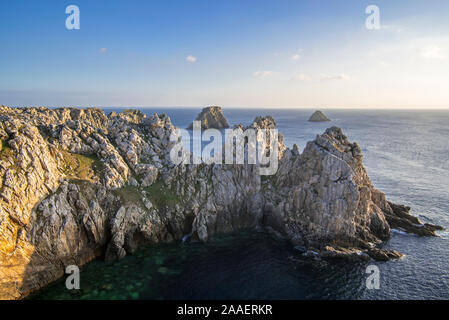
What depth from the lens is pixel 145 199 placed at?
196 feet

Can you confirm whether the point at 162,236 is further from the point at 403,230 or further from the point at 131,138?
the point at 403,230

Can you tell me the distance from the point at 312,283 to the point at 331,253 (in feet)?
34.6

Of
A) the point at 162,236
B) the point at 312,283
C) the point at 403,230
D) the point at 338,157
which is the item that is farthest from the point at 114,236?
the point at 403,230

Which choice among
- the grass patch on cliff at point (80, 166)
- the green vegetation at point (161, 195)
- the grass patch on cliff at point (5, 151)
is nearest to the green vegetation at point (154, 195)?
the green vegetation at point (161, 195)

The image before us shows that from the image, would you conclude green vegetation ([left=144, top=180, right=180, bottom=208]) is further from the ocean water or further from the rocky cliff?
the ocean water

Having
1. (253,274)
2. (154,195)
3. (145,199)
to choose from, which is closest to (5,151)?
(145,199)

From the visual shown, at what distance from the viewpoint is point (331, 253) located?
5294cm

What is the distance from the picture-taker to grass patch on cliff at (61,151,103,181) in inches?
2143

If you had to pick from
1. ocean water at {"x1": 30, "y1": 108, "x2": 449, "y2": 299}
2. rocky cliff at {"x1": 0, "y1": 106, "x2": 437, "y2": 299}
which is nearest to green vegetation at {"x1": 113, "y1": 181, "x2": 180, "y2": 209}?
rocky cliff at {"x1": 0, "y1": 106, "x2": 437, "y2": 299}

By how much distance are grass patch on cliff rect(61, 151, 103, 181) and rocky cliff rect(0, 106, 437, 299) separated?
0.68ft

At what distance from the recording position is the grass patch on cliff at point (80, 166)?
179 feet

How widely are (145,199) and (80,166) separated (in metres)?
16.1

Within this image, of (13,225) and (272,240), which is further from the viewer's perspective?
(272,240)

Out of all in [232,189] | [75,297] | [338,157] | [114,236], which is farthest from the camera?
[232,189]
